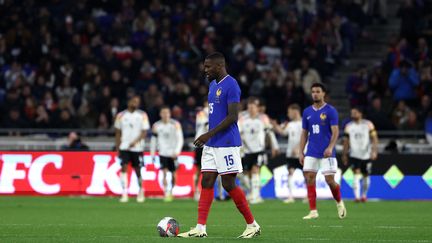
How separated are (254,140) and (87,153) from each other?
466 cm

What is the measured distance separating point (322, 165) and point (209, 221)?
262 centimetres

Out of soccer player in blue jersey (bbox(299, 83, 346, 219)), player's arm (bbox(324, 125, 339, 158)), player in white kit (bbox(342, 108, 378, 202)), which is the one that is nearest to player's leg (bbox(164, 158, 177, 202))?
player in white kit (bbox(342, 108, 378, 202))

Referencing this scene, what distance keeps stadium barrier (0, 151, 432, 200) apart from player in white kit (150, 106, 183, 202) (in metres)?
1.02

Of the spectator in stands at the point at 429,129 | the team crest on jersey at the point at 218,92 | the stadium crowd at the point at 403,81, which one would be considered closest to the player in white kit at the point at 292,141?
the stadium crowd at the point at 403,81

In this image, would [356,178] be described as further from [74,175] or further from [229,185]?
[229,185]

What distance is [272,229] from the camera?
17062 mm

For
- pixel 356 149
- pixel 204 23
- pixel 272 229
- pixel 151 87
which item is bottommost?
pixel 272 229

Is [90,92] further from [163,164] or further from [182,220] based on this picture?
[182,220]

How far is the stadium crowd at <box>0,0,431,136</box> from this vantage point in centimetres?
3334

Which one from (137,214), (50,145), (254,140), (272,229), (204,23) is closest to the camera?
(272,229)

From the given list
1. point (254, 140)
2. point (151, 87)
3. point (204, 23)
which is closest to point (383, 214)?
point (254, 140)

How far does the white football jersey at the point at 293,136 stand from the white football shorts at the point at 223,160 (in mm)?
13702

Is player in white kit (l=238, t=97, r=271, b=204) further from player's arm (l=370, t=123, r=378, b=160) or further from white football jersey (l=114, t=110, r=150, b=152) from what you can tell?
player's arm (l=370, t=123, r=378, b=160)

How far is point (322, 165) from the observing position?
813 inches
